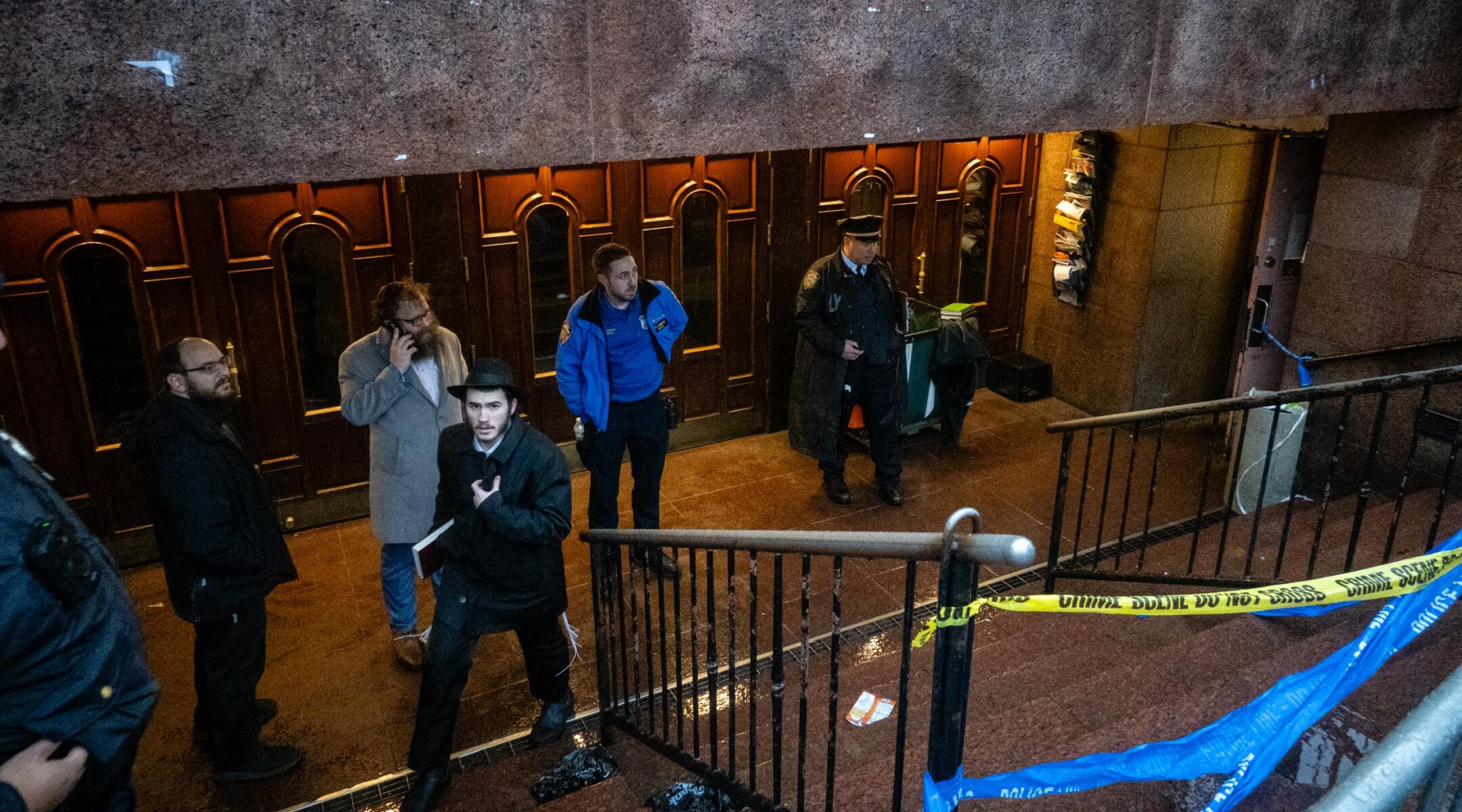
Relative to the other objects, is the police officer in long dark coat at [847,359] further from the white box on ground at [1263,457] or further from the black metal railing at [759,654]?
the white box on ground at [1263,457]

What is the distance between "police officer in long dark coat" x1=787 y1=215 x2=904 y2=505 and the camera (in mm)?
6492

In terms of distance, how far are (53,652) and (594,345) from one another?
3.29 metres

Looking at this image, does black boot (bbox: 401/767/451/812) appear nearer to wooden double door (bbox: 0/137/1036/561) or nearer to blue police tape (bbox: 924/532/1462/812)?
blue police tape (bbox: 924/532/1462/812)

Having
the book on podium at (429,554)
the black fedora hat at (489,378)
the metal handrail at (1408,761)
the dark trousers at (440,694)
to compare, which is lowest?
the dark trousers at (440,694)

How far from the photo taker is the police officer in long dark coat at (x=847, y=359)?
6492mm

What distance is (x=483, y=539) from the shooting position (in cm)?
401

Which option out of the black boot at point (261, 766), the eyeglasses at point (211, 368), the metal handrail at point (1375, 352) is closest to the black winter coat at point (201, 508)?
the eyeglasses at point (211, 368)

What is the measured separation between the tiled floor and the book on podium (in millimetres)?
856

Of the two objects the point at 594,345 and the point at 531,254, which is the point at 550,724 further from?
the point at 531,254

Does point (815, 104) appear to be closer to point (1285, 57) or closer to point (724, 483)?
point (1285, 57)

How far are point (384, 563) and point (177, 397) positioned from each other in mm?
1522

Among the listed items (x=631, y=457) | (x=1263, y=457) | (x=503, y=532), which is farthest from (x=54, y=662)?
(x=1263, y=457)

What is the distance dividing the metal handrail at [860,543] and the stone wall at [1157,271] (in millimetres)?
5726

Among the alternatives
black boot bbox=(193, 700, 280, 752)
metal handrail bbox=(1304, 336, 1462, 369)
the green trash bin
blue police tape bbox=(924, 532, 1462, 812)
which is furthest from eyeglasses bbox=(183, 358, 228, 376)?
metal handrail bbox=(1304, 336, 1462, 369)
